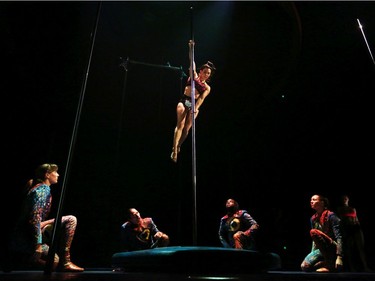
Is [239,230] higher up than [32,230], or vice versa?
[239,230]

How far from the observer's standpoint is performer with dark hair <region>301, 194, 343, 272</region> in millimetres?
2832

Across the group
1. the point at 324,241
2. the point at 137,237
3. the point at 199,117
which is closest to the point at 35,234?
the point at 137,237

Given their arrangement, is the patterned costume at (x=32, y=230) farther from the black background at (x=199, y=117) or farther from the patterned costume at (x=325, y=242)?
the patterned costume at (x=325, y=242)

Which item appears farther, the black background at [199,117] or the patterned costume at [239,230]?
the black background at [199,117]

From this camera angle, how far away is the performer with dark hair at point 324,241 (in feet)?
9.29

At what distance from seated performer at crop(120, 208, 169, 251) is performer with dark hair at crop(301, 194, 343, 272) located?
149 cm

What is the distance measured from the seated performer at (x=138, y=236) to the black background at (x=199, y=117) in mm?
953

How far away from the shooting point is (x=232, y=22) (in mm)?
4320

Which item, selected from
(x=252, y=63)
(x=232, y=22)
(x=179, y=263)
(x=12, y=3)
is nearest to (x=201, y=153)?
(x=252, y=63)

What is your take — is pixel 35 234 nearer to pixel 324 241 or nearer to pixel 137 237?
pixel 137 237

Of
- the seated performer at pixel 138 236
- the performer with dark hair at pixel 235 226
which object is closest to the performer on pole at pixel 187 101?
the seated performer at pixel 138 236

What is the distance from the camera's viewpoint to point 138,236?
3326 mm

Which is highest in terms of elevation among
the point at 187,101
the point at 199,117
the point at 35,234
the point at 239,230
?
the point at 199,117

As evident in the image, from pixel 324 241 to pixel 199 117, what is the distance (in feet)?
10.7
